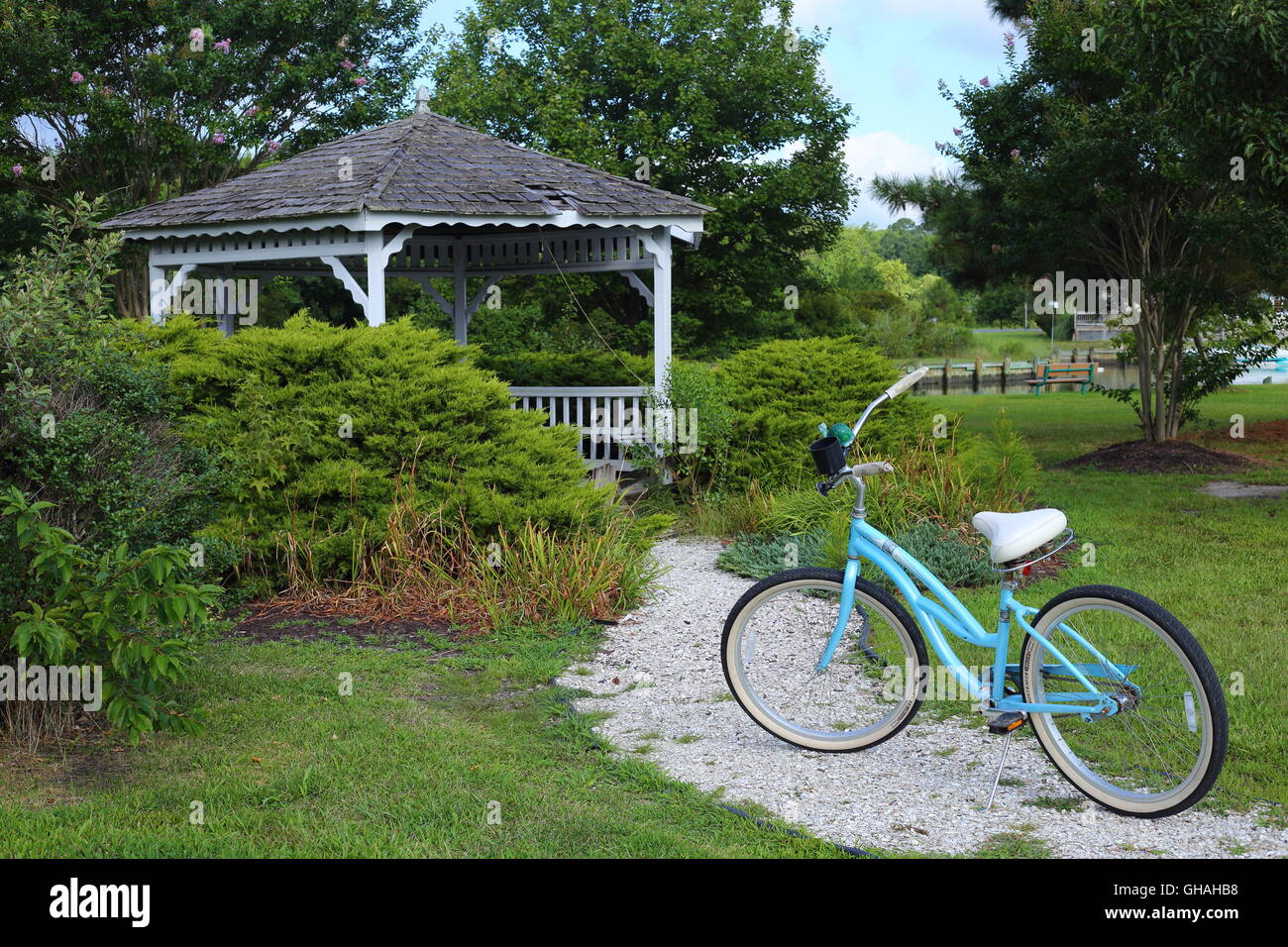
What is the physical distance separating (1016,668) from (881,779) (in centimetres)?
72

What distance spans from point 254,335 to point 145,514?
2979 mm

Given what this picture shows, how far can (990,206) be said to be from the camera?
15.8 m

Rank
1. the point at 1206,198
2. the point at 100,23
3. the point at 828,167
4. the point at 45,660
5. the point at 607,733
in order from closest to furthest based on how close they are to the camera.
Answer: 1. the point at 45,660
2. the point at 607,733
3. the point at 1206,198
4. the point at 100,23
5. the point at 828,167

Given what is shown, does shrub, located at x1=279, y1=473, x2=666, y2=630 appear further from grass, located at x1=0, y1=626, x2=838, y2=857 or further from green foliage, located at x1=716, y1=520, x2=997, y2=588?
grass, located at x1=0, y1=626, x2=838, y2=857

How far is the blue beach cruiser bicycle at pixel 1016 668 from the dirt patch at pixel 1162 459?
972 cm

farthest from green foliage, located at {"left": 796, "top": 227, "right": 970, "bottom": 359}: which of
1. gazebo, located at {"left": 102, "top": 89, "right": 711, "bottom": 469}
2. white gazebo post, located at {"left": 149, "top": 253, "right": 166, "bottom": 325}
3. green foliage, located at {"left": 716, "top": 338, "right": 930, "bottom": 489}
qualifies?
white gazebo post, located at {"left": 149, "top": 253, "right": 166, "bottom": 325}

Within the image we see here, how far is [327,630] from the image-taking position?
6926mm

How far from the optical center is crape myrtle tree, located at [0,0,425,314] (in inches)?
755

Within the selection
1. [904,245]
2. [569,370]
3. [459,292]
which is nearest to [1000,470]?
[569,370]

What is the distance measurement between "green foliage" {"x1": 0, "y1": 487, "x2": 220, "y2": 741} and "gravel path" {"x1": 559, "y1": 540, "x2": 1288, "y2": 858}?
1.89 meters

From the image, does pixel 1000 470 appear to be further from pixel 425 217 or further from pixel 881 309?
pixel 881 309

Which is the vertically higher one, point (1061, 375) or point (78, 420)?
point (1061, 375)
